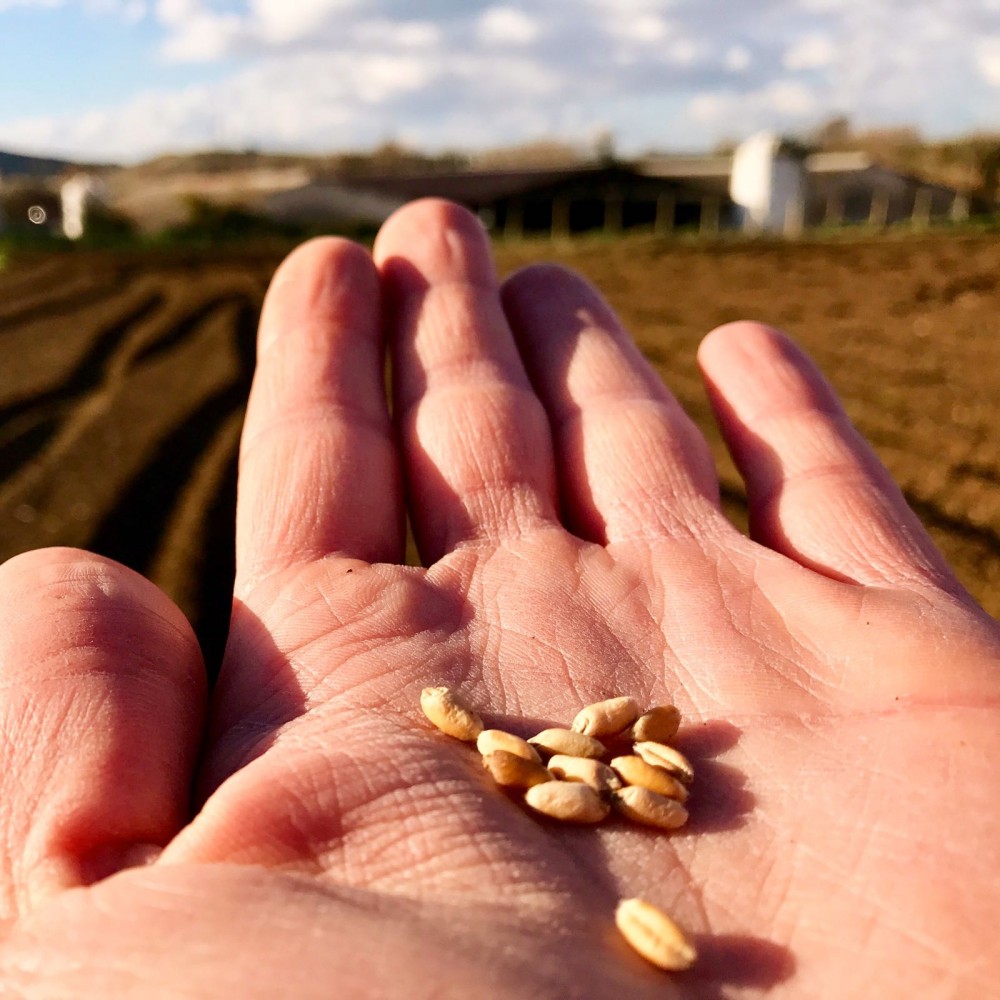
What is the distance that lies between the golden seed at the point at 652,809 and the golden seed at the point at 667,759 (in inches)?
2.6

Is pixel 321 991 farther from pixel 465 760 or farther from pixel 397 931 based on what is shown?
pixel 465 760

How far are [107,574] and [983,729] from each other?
159cm

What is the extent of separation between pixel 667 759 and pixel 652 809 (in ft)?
0.39

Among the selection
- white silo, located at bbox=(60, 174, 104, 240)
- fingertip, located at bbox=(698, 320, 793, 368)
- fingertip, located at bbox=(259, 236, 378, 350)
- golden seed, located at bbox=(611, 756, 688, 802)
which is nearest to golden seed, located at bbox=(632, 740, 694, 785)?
golden seed, located at bbox=(611, 756, 688, 802)

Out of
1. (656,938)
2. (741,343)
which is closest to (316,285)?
(741,343)

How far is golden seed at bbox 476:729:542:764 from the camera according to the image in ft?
5.82

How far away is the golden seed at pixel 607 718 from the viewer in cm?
188

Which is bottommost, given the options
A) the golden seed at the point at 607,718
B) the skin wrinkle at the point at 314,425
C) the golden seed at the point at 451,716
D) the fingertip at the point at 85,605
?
the golden seed at the point at 607,718

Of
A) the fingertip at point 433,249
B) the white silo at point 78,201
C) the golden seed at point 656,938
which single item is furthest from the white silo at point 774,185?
the golden seed at point 656,938

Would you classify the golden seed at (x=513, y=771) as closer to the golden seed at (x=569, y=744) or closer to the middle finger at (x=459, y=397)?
the golden seed at (x=569, y=744)

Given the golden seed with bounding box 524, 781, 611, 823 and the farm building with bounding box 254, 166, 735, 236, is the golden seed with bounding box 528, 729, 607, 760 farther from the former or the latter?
the farm building with bounding box 254, 166, 735, 236

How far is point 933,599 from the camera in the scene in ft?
7.32

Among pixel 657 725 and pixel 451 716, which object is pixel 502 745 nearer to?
pixel 451 716

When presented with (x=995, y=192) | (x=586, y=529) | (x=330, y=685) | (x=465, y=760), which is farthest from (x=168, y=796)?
(x=995, y=192)
